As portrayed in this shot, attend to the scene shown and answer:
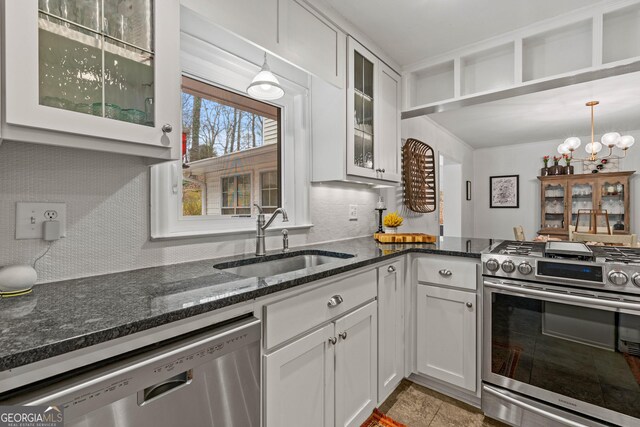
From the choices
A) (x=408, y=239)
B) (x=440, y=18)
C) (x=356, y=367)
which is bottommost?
(x=356, y=367)

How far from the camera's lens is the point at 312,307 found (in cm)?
124

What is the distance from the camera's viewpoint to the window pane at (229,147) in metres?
1.64

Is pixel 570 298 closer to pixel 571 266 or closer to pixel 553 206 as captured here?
pixel 571 266

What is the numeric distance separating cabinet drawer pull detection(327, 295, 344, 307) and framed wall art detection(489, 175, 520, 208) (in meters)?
5.86

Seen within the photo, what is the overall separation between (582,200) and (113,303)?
21.8 feet

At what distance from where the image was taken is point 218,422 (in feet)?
2.83

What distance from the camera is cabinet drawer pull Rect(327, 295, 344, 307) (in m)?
1.33

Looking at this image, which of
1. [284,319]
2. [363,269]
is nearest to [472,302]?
[363,269]

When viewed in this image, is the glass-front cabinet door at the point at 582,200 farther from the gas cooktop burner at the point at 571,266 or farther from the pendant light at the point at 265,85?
the pendant light at the point at 265,85

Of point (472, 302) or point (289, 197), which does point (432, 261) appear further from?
point (289, 197)

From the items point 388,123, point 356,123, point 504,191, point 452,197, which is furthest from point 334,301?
point 504,191

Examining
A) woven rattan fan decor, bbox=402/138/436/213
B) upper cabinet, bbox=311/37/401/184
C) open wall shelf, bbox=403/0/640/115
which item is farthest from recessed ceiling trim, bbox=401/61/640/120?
woven rattan fan decor, bbox=402/138/436/213

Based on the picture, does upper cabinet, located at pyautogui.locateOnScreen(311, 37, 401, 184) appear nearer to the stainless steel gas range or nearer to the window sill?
the window sill

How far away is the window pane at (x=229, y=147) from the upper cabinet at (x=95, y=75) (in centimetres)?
57
